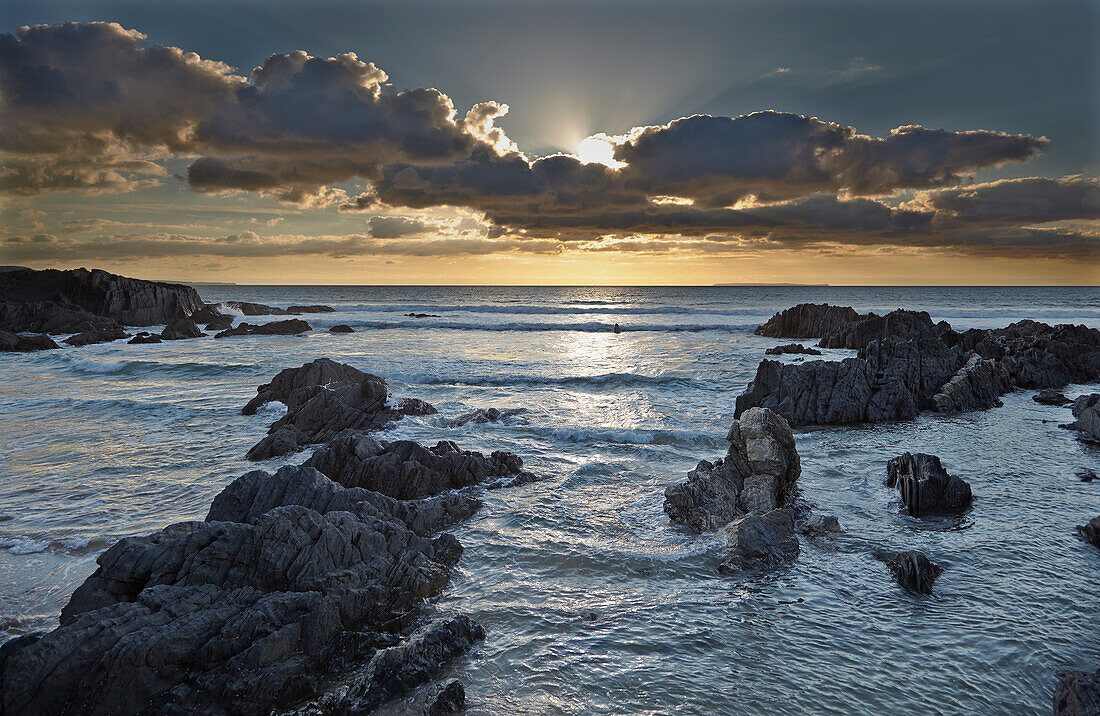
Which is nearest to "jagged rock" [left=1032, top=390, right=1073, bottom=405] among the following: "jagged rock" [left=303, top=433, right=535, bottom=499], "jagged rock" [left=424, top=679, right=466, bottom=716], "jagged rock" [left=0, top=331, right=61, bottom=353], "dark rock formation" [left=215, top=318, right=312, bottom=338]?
"jagged rock" [left=303, top=433, right=535, bottom=499]

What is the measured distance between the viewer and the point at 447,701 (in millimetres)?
7121

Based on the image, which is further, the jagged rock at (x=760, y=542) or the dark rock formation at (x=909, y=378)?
the dark rock formation at (x=909, y=378)

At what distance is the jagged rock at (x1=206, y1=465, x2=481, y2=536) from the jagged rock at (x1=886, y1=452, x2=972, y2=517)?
11.6 metres

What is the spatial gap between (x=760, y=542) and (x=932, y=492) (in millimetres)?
5712

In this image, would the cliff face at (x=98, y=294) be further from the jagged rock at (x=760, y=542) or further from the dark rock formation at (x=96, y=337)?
the jagged rock at (x=760, y=542)

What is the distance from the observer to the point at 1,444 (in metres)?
19.4

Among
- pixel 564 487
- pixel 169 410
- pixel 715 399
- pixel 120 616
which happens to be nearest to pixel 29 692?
pixel 120 616

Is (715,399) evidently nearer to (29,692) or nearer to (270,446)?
(270,446)

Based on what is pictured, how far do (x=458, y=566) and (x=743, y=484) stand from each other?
730 centimetres

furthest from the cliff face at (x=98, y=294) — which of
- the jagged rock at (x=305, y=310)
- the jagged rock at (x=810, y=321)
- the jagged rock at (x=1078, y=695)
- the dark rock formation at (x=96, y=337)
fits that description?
the jagged rock at (x=1078, y=695)

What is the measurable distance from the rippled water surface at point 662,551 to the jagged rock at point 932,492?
48cm

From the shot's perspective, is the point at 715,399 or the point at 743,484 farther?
the point at 715,399

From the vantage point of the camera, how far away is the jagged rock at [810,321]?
5319cm

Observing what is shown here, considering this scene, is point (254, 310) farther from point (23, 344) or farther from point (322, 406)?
point (322, 406)
